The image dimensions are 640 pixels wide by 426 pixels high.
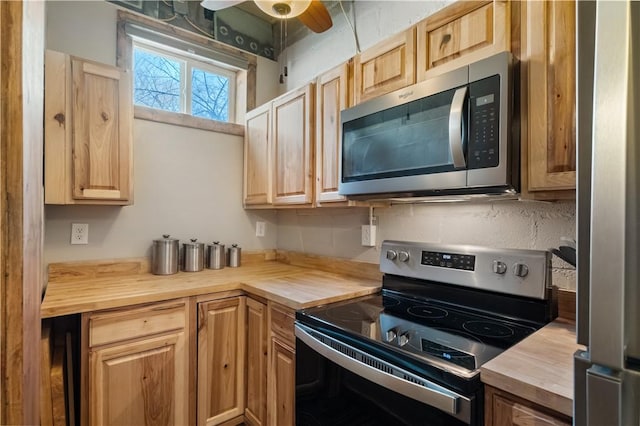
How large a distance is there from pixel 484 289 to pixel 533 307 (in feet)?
0.58

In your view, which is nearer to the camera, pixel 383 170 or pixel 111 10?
pixel 383 170

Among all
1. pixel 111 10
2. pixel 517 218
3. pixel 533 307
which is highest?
pixel 111 10

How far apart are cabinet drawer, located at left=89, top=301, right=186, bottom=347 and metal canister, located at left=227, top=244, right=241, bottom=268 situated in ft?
2.56

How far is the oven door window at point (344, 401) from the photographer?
0.98 m

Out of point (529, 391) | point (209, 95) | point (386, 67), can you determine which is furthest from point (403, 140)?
point (209, 95)

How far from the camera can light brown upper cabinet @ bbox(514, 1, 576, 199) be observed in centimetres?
104

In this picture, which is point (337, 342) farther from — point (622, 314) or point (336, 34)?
point (336, 34)

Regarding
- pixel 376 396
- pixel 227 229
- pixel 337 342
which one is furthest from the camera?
pixel 227 229

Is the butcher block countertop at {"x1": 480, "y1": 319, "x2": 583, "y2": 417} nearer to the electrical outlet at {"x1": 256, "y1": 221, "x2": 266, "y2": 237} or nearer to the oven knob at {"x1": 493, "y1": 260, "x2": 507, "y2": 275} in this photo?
the oven knob at {"x1": 493, "y1": 260, "x2": 507, "y2": 275}

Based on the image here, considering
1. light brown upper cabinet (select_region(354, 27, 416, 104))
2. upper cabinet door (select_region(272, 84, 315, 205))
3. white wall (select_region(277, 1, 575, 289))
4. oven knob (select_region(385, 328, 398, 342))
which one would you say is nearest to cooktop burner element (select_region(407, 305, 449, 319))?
oven knob (select_region(385, 328, 398, 342))

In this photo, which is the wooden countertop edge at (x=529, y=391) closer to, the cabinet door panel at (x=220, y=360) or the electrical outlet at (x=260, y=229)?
the cabinet door panel at (x=220, y=360)

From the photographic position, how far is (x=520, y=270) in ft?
4.18

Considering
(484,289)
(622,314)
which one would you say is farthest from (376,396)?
(622,314)

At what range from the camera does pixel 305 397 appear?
1.38 m
